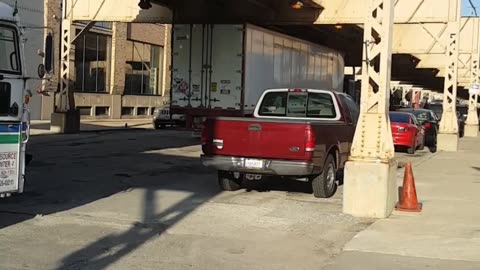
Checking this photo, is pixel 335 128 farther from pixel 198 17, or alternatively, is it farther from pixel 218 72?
pixel 198 17

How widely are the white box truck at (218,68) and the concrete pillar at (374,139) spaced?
35.2 feet

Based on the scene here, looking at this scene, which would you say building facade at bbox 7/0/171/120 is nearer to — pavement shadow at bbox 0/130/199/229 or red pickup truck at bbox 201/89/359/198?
pavement shadow at bbox 0/130/199/229

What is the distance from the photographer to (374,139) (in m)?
10.1

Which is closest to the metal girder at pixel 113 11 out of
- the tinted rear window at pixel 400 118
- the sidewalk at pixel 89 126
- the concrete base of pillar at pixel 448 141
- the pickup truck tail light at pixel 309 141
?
the sidewalk at pixel 89 126

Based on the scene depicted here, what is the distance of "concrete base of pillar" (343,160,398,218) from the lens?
9.76m

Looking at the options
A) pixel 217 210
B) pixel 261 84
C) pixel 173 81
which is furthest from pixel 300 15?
pixel 217 210

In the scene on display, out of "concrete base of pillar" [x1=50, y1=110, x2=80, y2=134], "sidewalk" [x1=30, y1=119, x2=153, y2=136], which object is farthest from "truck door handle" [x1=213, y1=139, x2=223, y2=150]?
"concrete base of pillar" [x1=50, y1=110, x2=80, y2=134]

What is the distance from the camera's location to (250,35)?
69.9ft

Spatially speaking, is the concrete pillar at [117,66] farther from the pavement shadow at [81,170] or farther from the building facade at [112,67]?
the pavement shadow at [81,170]

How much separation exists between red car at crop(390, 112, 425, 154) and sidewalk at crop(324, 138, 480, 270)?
8810 mm

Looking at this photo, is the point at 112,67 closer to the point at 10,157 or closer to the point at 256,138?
the point at 256,138

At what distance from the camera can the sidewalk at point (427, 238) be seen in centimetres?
725

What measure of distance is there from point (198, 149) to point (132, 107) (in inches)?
799

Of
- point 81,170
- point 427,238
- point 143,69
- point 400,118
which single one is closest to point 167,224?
point 427,238
